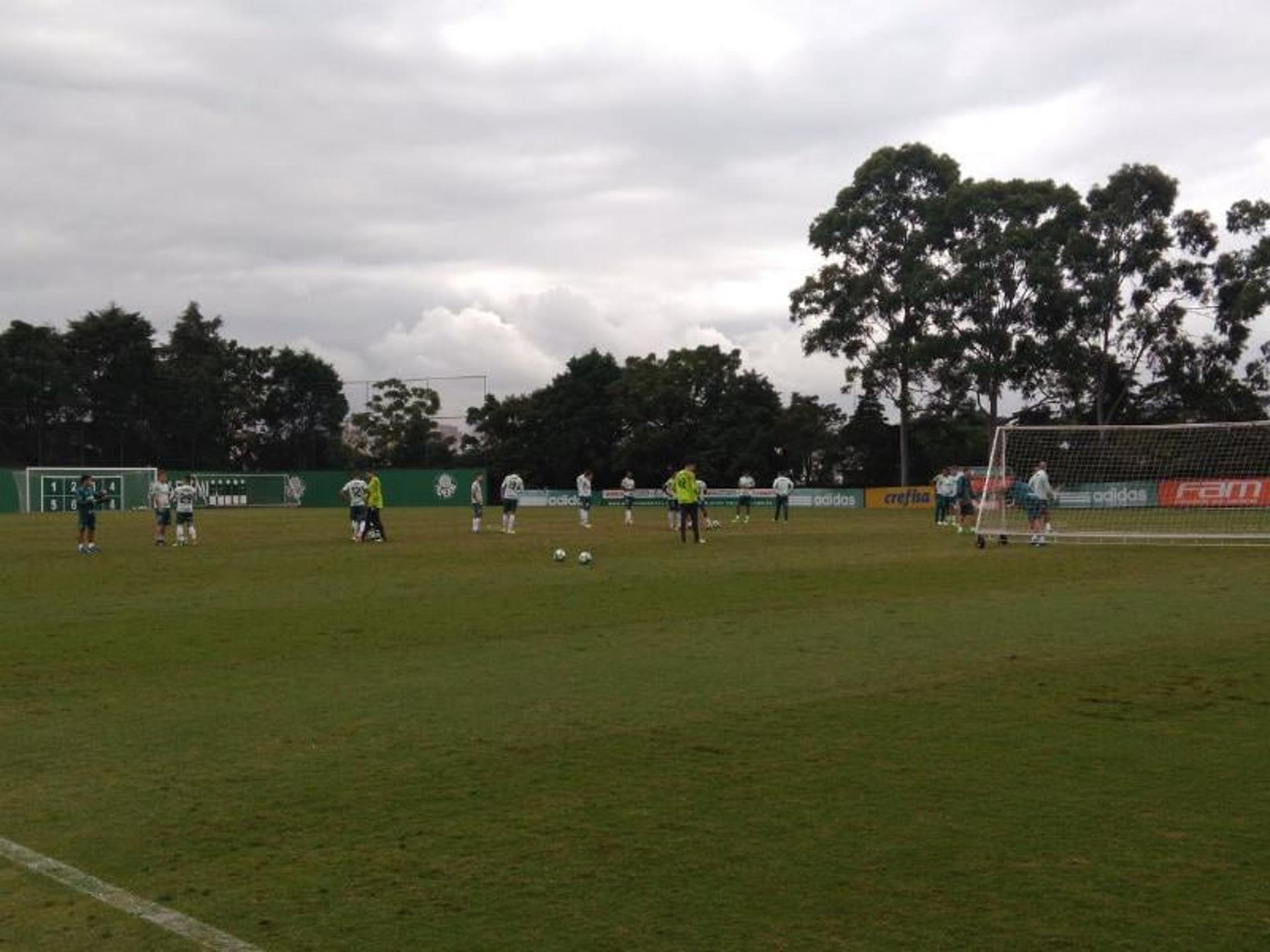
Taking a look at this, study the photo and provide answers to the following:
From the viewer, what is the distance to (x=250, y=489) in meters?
82.6

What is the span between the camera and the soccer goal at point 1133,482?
30.8 m

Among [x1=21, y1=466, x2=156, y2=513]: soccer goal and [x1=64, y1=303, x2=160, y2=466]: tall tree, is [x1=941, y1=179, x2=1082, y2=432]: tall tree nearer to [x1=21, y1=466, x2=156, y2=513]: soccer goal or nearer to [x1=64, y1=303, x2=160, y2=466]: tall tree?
[x1=21, y1=466, x2=156, y2=513]: soccer goal

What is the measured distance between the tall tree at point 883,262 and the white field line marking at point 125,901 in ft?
197

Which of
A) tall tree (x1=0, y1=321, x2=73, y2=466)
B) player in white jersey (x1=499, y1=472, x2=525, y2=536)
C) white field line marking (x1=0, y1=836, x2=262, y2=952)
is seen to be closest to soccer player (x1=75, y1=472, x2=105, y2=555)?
player in white jersey (x1=499, y1=472, x2=525, y2=536)

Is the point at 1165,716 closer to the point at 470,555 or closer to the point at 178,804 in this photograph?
the point at 178,804

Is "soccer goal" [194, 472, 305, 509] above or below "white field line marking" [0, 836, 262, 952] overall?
above

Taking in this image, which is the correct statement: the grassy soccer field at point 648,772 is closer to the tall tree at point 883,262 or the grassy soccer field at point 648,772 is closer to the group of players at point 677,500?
the group of players at point 677,500

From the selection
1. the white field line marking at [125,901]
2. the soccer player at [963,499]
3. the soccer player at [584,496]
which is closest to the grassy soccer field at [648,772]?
the white field line marking at [125,901]

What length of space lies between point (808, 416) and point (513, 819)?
2958 inches

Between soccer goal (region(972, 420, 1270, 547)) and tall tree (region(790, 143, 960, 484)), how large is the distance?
58.3ft

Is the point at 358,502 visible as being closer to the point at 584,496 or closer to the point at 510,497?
the point at 510,497

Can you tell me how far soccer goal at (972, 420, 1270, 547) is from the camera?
101ft

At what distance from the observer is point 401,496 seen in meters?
78.1

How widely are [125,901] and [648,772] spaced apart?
2.89 metres
